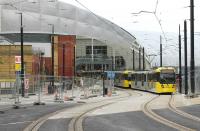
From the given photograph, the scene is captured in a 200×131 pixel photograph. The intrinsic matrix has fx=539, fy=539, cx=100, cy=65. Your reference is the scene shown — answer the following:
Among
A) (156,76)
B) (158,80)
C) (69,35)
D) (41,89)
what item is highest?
(69,35)

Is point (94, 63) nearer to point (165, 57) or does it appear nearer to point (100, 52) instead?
point (100, 52)

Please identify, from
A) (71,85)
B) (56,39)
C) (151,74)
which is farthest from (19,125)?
(56,39)

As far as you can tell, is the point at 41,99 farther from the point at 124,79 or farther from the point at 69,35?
the point at 69,35

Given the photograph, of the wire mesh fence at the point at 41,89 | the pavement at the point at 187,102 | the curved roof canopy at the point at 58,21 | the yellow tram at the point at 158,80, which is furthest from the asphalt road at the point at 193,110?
the curved roof canopy at the point at 58,21

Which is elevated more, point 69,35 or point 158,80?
point 69,35

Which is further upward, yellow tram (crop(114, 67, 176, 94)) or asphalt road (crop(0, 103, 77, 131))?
yellow tram (crop(114, 67, 176, 94))

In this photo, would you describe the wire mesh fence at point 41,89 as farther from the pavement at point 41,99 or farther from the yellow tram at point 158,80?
the yellow tram at point 158,80

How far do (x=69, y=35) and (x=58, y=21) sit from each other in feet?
20.6

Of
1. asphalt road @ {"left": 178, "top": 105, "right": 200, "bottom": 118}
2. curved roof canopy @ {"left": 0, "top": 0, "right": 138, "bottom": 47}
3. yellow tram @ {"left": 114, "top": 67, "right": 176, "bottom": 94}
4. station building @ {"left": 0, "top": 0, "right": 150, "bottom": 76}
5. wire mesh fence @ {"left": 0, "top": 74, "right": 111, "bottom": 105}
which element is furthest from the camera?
curved roof canopy @ {"left": 0, "top": 0, "right": 138, "bottom": 47}

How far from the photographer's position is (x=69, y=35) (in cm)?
12219

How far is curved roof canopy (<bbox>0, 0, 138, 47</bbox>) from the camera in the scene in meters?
118

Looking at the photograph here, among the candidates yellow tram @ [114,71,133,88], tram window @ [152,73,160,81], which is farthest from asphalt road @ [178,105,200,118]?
yellow tram @ [114,71,133,88]

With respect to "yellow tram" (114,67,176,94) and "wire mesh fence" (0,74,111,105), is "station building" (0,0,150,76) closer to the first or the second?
"yellow tram" (114,67,176,94)

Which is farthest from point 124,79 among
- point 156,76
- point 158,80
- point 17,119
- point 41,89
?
point 17,119
